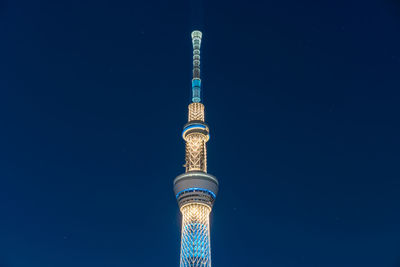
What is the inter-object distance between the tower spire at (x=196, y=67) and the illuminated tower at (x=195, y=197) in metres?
6.30

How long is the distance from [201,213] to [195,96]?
22.6 metres

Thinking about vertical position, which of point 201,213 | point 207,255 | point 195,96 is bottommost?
point 207,255

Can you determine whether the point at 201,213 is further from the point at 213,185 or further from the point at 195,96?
the point at 195,96

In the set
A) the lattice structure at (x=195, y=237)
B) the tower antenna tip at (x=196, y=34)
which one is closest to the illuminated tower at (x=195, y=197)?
the lattice structure at (x=195, y=237)

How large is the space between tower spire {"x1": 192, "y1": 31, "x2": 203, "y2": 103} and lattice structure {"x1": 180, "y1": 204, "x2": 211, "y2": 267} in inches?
830

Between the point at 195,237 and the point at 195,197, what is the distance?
604cm

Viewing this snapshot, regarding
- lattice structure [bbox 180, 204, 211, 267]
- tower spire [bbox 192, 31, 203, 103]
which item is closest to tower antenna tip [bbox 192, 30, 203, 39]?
tower spire [bbox 192, 31, 203, 103]

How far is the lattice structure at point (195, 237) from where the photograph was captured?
259ft

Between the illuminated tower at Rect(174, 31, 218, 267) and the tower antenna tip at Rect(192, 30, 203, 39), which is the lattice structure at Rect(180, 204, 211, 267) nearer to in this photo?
the illuminated tower at Rect(174, 31, 218, 267)

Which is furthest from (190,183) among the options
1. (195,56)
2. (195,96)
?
(195,56)

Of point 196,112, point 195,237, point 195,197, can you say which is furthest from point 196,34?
point 195,237

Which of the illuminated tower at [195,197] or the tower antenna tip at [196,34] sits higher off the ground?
the tower antenna tip at [196,34]

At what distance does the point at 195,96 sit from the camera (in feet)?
309

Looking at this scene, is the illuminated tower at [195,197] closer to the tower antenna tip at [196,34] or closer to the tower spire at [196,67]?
the tower spire at [196,67]
